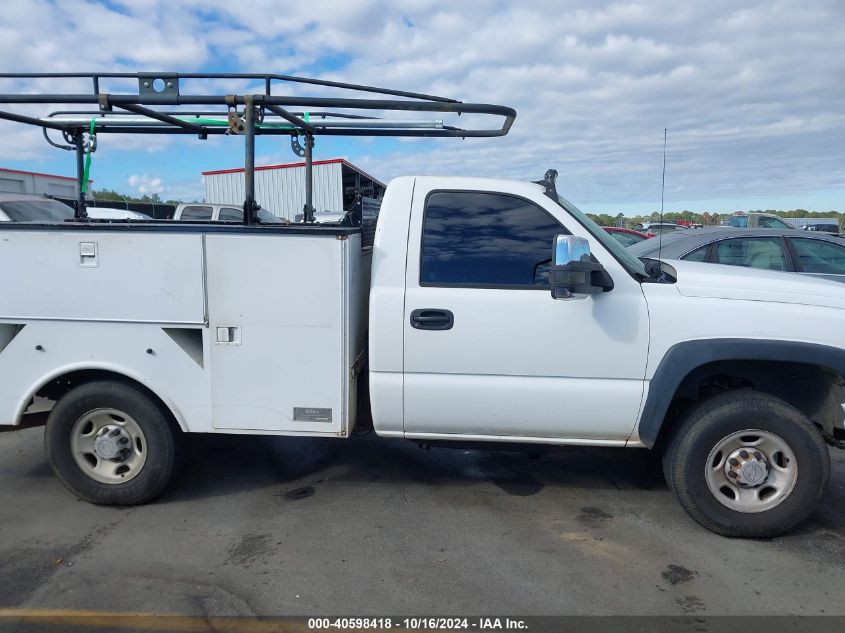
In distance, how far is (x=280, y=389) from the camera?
4.00 metres

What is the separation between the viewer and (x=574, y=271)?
358 centimetres

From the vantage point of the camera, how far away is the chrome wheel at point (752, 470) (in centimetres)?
377

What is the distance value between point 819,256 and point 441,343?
5.63 meters

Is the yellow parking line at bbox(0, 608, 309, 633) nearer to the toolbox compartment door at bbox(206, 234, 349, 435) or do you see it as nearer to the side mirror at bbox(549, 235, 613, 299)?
the toolbox compartment door at bbox(206, 234, 349, 435)

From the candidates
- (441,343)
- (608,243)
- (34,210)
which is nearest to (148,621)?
(441,343)

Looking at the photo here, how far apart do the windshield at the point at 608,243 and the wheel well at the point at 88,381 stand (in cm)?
278

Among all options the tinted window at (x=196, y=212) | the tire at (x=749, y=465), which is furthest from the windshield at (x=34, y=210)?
the tire at (x=749, y=465)

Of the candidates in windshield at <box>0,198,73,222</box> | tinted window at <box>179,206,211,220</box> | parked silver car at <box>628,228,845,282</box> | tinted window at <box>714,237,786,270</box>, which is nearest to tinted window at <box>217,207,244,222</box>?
tinted window at <box>179,206,211,220</box>

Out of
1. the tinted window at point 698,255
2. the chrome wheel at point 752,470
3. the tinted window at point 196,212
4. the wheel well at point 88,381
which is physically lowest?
the chrome wheel at point 752,470

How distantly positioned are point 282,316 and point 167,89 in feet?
4.85

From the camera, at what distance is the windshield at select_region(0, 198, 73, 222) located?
1003 centimetres

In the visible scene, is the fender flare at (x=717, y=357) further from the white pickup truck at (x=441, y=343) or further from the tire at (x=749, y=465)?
the tire at (x=749, y=465)

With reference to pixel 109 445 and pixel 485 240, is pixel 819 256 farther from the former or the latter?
pixel 109 445

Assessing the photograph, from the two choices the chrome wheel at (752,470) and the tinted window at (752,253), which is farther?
the tinted window at (752,253)
